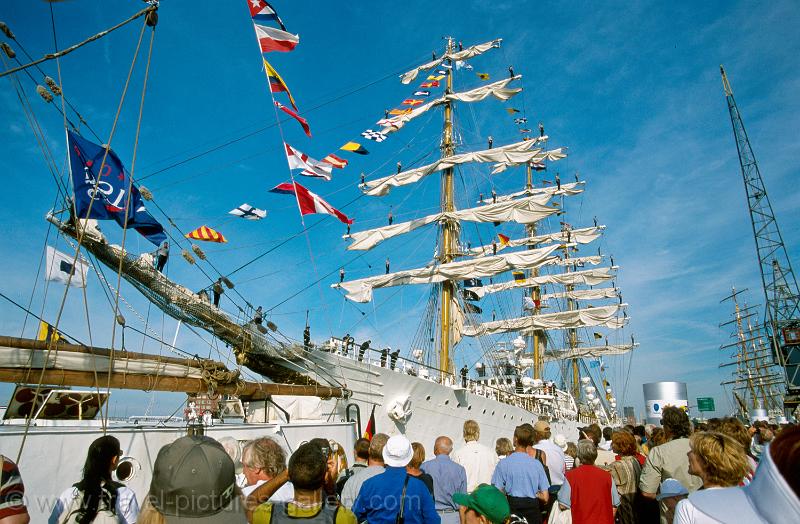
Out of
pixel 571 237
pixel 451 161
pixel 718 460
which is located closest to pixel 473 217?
pixel 451 161

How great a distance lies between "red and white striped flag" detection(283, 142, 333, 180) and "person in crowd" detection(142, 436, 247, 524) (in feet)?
34.0

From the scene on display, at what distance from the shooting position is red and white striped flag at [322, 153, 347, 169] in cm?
1348

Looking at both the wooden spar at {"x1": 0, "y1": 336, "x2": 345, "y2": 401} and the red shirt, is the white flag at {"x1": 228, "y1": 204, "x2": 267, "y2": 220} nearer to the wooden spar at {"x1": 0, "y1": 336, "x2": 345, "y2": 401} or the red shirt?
the wooden spar at {"x1": 0, "y1": 336, "x2": 345, "y2": 401}

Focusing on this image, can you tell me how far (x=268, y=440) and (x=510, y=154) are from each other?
89.2 feet

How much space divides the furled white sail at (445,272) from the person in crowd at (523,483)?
62.3 ft

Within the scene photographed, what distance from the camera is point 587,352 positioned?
4853 centimetres

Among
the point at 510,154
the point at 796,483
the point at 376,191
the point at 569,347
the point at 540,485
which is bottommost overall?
the point at 540,485

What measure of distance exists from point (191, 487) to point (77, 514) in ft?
4.55

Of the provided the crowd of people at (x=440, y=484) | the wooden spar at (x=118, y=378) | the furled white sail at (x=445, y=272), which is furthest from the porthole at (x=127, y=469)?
the furled white sail at (x=445, y=272)

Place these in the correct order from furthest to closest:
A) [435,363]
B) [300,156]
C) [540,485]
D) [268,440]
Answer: [435,363], [300,156], [540,485], [268,440]

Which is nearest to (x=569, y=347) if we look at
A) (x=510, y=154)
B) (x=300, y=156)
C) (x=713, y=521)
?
(x=510, y=154)

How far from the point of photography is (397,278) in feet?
85.6

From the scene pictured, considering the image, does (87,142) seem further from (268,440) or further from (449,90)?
(449,90)

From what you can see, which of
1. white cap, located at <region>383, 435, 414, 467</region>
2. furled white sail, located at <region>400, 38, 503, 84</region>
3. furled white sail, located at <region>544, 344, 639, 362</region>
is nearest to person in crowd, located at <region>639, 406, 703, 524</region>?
white cap, located at <region>383, 435, 414, 467</region>
